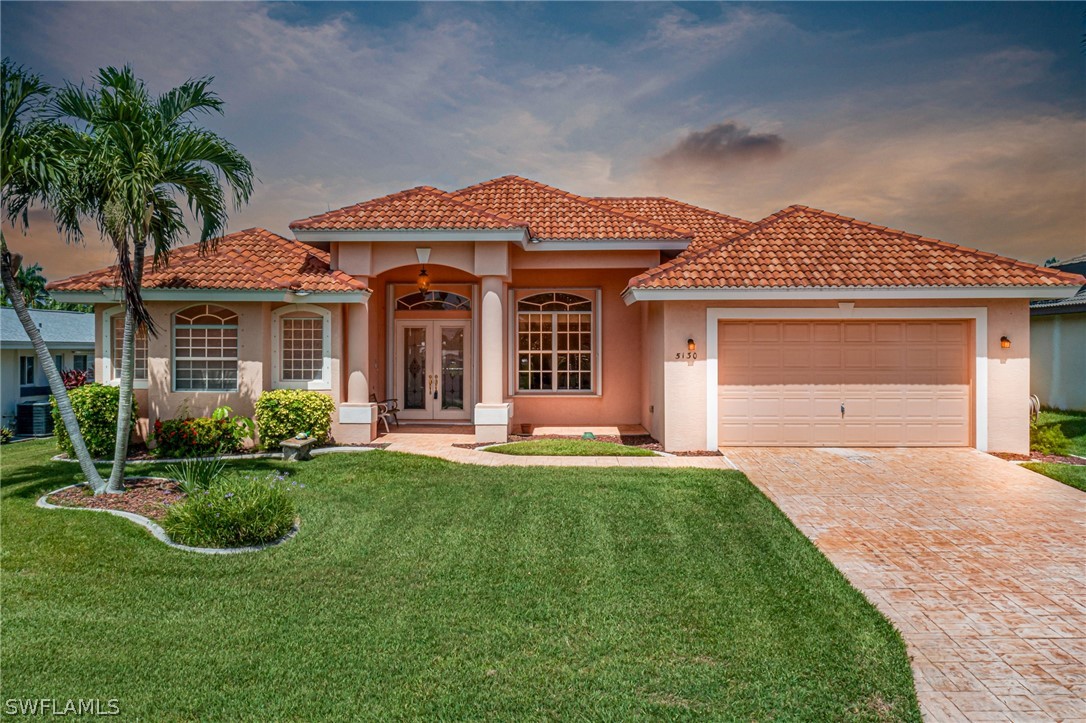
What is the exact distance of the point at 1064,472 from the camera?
1010 cm

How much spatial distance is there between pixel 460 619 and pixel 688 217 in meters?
14.3

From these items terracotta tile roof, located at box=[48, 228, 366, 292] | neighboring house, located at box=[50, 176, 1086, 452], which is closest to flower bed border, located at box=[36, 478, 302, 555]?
neighboring house, located at box=[50, 176, 1086, 452]

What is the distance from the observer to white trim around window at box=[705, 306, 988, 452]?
11.7m

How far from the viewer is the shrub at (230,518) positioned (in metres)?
6.79

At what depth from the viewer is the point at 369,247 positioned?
13203mm

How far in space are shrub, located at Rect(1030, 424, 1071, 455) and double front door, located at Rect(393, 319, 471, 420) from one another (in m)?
12.6

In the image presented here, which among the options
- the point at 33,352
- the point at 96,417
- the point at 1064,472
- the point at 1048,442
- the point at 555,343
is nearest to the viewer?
the point at 1064,472

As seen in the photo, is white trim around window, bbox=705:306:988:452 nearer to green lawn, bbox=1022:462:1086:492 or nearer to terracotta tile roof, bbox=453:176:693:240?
green lawn, bbox=1022:462:1086:492

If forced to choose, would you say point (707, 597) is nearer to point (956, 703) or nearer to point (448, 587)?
point (956, 703)

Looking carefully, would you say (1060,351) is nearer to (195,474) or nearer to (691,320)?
(691,320)

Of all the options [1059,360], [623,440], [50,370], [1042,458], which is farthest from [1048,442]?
[50,370]

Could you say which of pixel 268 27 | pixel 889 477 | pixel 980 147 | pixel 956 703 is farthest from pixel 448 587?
pixel 980 147

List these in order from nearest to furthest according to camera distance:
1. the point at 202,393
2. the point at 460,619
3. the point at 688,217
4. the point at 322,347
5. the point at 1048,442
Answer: the point at 460,619 → the point at 1048,442 → the point at 202,393 → the point at 322,347 → the point at 688,217

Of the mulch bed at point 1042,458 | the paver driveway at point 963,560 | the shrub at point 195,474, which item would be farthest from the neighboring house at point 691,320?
the shrub at point 195,474
